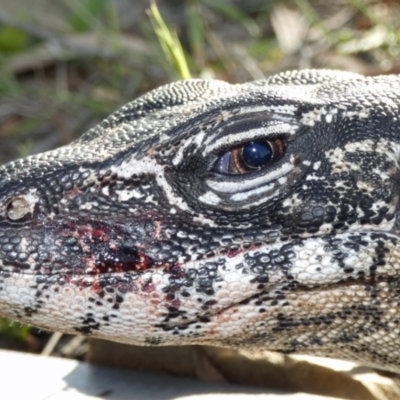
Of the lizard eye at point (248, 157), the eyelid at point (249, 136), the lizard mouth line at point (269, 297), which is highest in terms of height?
the eyelid at point (249, 136)

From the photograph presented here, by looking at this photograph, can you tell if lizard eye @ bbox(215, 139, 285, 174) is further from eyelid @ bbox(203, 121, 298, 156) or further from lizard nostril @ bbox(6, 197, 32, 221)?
lizard nostril @ bbox(6, 197, 32, 221)

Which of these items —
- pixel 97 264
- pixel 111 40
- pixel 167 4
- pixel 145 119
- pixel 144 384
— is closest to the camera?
pixel 97 264

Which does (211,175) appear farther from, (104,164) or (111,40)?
(111,40)

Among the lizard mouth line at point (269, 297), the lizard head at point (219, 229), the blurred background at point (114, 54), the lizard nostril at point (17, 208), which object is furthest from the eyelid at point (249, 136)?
the blurred background at point (114, 54)

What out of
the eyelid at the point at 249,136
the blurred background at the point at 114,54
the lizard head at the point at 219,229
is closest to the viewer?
the lizard head at the point at 219,229

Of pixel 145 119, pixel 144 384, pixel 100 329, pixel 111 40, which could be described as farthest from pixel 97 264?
pixel 111 40

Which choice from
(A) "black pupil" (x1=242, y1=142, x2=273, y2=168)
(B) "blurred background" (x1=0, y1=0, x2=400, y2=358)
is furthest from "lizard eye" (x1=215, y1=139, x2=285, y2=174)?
(B) "blurred background" (x1=0, y1=0, x2=400, y2=358)

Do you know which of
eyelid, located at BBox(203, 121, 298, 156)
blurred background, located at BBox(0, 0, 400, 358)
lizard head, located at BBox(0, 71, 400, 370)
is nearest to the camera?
lizard head, located at BBox(0, 71, 400, 370)

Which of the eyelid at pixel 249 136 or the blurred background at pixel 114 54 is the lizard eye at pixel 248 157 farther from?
the blurred background at pixel 114 54
